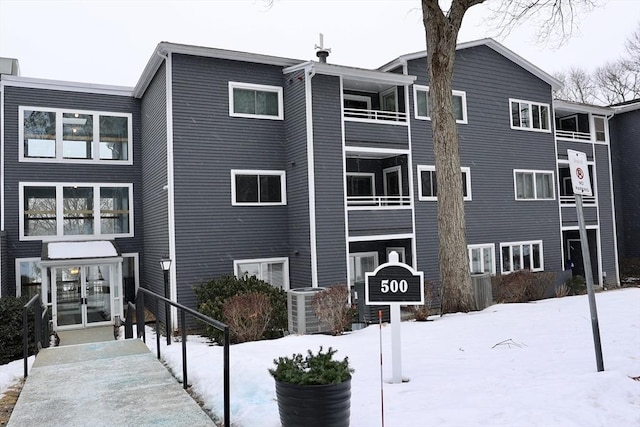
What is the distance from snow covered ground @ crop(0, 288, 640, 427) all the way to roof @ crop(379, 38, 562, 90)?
461 inches

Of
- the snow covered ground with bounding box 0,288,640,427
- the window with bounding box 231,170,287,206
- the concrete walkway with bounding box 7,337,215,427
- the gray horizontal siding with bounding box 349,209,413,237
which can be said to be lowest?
the snow covered ground with bounding box 0,288,640,427

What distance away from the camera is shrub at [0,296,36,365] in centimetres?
1157

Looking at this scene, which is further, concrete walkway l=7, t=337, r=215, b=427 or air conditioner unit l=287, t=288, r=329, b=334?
air conditioner unit l=287, t=288, r=329, b=334

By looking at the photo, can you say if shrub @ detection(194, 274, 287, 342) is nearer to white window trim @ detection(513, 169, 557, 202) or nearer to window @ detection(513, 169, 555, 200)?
white window trim @ detection(513, 169, 557, 202)

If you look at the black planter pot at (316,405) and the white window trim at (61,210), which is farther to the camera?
the white window trim at (61,210)

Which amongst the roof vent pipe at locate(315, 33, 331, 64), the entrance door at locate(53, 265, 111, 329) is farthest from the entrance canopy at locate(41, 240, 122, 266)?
the roof vent pipe at locate(315, 33, 331, 64)

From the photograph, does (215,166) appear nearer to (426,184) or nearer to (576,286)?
(426,184)

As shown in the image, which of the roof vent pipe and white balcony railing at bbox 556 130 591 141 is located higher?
the roof vent pipe

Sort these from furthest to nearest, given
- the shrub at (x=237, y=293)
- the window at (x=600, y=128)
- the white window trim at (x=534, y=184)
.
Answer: the window at (x=600, y=128), the white window trim at (x=534, y=184), the shrub at (x=237, y=293)

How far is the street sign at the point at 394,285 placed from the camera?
6.08m

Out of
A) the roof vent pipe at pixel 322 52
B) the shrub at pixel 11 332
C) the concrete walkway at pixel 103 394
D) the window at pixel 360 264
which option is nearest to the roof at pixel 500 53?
the roof vent pipe at pixel 322 52

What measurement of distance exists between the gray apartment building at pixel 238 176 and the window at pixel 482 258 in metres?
0.08

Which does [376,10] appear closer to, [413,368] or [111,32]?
[413,368]

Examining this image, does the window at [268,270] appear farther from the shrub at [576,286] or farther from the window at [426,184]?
the shrub at [576,286]
